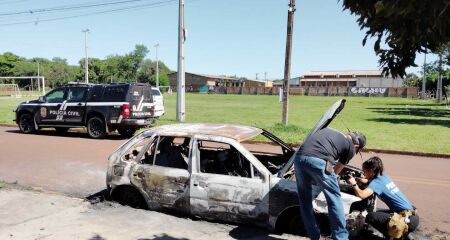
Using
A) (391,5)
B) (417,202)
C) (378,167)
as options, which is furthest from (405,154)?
(391,5)

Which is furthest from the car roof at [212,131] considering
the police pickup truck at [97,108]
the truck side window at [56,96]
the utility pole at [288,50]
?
the truck side window at [56,96]

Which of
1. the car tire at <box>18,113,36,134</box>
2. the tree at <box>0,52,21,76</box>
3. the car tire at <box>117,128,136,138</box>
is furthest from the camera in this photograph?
the tree at <box>0,52,21,76</box>

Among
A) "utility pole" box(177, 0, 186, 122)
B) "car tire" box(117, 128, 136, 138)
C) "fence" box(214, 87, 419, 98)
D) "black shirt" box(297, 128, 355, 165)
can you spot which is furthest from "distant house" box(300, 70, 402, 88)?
"black shirt" box(297, 128, 355, 165)

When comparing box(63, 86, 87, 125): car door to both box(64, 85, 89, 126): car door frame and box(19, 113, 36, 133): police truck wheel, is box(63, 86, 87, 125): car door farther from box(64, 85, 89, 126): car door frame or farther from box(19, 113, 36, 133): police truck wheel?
box(19, 113, 36, 133): police truck wheel

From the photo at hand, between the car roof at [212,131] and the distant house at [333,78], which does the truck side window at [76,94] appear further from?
the distant house at [333,78]

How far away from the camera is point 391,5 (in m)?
2.68

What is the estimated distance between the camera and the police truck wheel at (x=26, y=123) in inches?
690

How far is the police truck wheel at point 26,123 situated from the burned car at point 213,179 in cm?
1187

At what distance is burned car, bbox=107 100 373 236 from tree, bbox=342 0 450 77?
1.53m

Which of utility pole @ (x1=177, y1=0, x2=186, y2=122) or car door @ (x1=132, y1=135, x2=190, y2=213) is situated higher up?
utility pole @ (x1=177, y1=0, x2=186, y2=122)

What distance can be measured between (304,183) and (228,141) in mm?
1401

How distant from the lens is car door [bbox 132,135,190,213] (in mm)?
6129

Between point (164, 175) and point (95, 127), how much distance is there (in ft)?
34.9

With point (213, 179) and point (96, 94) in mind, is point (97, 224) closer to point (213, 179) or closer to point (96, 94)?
point (213, 179)
